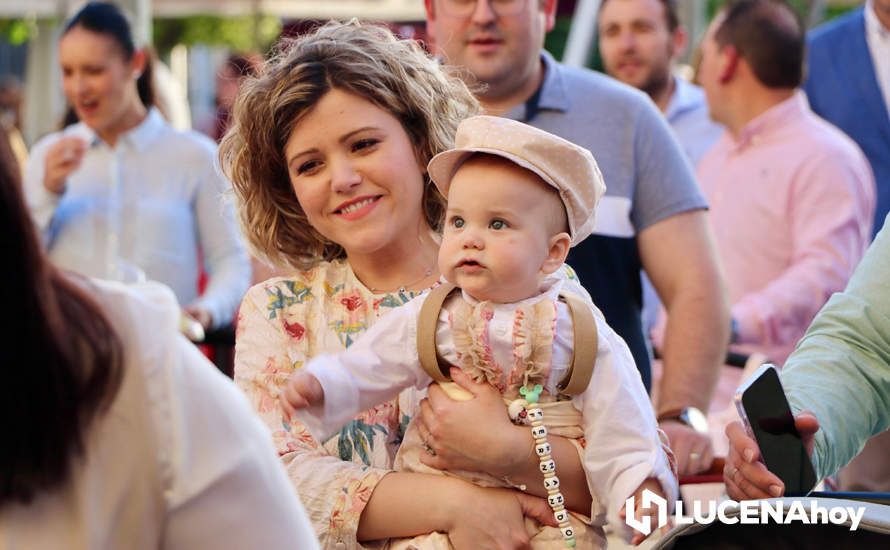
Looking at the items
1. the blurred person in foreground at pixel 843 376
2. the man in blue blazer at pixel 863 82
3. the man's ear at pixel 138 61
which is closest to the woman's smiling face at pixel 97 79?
the man's ear at pixel 138 61

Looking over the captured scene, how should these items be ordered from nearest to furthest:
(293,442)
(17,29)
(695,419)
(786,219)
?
(293,442)
(695,419)
(786,219)
(17,29)

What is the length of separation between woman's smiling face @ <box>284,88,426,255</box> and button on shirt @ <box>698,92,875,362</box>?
244 cm

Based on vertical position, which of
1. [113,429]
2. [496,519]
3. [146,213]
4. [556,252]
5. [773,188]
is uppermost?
[113,429]

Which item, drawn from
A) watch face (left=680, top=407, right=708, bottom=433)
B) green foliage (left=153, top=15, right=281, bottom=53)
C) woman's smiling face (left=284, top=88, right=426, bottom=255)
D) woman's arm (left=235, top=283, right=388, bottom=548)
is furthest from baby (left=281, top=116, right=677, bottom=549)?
green foliage (left=153, top=15, right=281, bottom=53)

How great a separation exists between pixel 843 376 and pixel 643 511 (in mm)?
722

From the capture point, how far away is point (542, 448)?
2.44m

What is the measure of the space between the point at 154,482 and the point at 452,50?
2.52m

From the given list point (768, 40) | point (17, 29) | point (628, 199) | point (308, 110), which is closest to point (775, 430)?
point (308, 110)

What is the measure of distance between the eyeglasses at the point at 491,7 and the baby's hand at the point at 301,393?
172 centimetres

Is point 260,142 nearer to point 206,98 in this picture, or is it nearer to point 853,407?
point 853,407

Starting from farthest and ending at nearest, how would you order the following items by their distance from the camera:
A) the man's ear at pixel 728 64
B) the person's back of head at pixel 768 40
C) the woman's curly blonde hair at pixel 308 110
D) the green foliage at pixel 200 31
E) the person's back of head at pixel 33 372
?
the green foliage at pixel 200 31 < the man's ear at pixel 728 64 < the person's back of head at pixel 768 40 < the woman's curly blonde hair at pixel 308 110 < the person's back of head at pixel 33 372

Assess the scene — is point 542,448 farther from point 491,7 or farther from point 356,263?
point 491,7

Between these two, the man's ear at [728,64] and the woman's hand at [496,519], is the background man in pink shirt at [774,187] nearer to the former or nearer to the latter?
the man's ear at [728,64]

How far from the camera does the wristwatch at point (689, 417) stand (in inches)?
142
